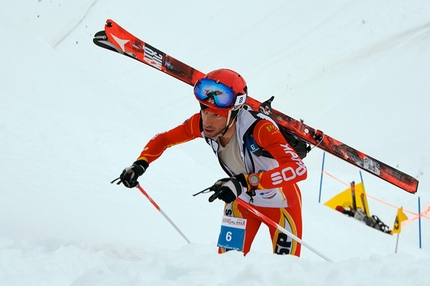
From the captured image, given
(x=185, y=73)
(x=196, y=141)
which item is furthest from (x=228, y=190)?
(x=196, y=141)

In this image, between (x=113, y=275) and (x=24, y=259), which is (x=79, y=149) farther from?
(x=113, y=275)

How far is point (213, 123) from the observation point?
12.1ft

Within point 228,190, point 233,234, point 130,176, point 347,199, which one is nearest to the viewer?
point 228,190

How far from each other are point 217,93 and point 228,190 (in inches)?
Answer: 27.3

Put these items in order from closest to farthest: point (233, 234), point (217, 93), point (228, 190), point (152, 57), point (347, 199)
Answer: point (228, 190)
point (217, 93)
point (233, 234)
point (152, 57)
point (347, 199)

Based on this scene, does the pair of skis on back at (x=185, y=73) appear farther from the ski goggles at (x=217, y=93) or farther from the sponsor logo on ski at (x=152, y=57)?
the ski goggles at (x=217, y=93)

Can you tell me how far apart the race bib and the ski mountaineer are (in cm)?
5

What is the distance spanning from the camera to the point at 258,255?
294cm

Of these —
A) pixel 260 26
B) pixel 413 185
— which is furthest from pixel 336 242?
pixel 260 26

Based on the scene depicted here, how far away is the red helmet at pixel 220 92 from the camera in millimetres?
3596

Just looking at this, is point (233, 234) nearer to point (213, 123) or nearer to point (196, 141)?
point (213, 123)

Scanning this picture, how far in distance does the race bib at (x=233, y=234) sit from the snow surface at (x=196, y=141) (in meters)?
0.47

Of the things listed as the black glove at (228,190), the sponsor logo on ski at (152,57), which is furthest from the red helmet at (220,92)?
the sponsor logo on ski at (152,57)

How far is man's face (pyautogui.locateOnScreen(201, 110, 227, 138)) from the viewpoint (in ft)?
12.1
